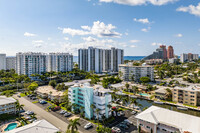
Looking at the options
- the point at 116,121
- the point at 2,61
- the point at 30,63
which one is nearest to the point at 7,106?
the point at 116,121

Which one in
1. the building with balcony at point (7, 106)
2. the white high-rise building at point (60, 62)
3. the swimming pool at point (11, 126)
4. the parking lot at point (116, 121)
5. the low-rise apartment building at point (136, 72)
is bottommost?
the swimming pool at point (11, 126)

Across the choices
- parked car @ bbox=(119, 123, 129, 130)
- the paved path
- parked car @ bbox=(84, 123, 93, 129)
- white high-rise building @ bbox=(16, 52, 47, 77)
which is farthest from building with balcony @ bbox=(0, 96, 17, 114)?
white high-rise building @ bbox=(16, 52, 47, 77)

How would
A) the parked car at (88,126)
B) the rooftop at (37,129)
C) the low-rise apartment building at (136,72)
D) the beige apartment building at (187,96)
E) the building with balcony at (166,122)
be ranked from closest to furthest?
the rooftop at (37,129) → the building with balcony at (166,122) → the parked car at (88,126) → the beige apartment building at (187,96) → the low-rise apartment building at (136,72)

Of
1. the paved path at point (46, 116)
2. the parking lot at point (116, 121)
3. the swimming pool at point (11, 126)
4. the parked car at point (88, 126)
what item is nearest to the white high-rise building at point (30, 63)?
the paved path at point (46, 116)

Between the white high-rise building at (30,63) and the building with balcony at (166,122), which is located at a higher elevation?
the white high-rise building at (30,63)

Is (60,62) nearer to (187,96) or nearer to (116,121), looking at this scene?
(116,121)

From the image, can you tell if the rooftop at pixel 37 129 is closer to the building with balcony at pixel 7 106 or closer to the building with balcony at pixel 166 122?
the building with balcony at pixel 7 106

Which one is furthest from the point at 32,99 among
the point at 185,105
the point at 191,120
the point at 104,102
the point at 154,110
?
the point at 185,105
